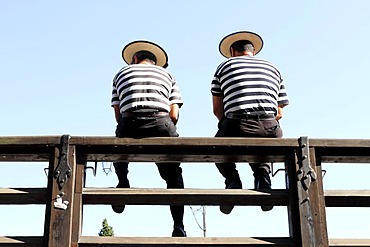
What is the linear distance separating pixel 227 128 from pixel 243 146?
34.6 inches

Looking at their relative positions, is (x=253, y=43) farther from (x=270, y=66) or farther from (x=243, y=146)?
(x=243, y=146)

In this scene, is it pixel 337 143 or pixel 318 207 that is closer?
pixel 318 207

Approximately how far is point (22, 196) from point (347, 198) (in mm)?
1979

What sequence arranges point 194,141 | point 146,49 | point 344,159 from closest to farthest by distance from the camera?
point 194,141, point 344,159, point 146,49

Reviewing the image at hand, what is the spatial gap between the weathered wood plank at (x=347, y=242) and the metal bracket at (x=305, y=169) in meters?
0.35

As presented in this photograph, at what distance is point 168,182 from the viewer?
411 centimetres

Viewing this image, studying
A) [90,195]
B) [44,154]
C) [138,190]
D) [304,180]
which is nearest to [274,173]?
[304,180]

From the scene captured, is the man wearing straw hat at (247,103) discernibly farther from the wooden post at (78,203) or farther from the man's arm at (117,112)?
the wooden post at (78,203)

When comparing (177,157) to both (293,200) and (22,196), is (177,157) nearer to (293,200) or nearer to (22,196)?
(293,200)

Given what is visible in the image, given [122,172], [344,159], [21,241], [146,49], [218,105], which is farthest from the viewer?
[146,49]

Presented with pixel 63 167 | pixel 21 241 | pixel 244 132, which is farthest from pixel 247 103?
pixel 21 241

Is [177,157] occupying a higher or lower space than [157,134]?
lower

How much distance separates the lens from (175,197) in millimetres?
3150

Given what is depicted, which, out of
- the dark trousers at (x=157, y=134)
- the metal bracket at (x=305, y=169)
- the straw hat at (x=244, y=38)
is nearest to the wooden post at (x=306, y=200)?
the metal bracket at (x=305, y=169)
